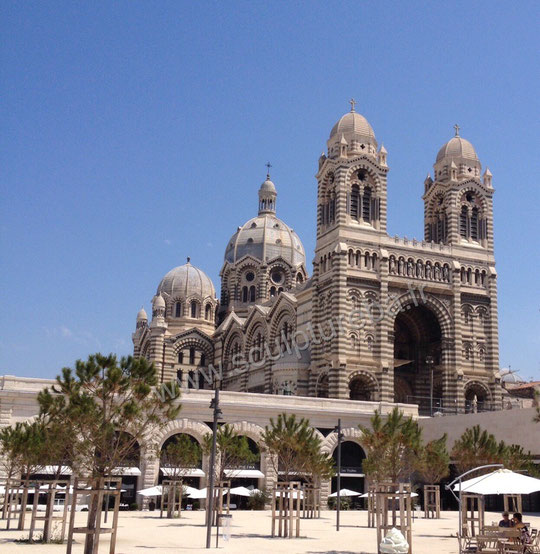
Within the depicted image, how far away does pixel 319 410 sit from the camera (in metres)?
49.6

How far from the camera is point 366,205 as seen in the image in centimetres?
6144

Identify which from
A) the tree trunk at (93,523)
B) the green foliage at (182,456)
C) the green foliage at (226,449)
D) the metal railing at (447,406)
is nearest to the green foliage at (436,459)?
the green foliage at (226,449)

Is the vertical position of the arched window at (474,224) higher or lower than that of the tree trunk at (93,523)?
higher

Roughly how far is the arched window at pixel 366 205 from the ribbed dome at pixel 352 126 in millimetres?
4658

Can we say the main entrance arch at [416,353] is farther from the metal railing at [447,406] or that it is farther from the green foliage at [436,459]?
the green foliage at [436,459]

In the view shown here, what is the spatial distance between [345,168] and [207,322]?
32.6 metres

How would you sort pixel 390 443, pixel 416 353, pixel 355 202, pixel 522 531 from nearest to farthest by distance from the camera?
pixel 522 531
pixel 390 443
pixel 355 202
pixel 416 353

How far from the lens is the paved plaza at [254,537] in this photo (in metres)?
23.2

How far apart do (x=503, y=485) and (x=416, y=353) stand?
4236 cm

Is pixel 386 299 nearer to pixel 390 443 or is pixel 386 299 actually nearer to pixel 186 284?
pixel 390 443

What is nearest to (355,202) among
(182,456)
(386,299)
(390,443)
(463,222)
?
(386,299)

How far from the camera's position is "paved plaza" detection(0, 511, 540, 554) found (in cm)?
2323

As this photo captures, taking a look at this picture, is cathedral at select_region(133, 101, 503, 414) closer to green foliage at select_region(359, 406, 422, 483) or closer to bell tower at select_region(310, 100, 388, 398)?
bell tower at select_region(310, 100, 388, 398)

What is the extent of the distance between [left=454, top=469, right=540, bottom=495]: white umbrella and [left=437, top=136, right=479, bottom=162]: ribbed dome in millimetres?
47007
